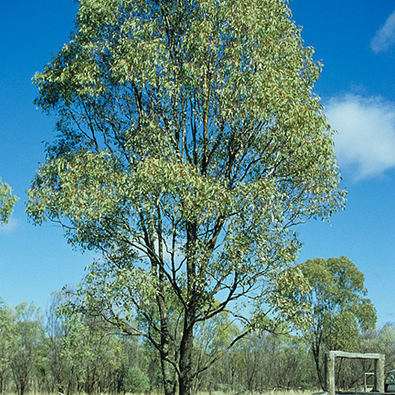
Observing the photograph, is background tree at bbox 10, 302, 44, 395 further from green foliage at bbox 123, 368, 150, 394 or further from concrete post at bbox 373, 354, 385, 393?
concrete post at bbox 373, 354, 385, 393

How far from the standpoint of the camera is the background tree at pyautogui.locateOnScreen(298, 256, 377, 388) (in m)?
31.6

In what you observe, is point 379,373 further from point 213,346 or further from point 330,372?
point 213,346

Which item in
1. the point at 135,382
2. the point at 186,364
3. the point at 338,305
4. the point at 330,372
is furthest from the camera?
the point at 135,382

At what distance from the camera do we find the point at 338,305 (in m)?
33.6

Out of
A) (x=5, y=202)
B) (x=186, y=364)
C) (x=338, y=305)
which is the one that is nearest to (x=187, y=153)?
(x=186, y=364)

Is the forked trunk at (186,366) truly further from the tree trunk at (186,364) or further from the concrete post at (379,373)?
the concrete post at (379,373)

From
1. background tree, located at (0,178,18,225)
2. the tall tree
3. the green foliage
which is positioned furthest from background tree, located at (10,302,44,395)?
the tall tree

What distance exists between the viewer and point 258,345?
49.1m

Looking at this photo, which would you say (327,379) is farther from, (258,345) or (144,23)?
(258,345)

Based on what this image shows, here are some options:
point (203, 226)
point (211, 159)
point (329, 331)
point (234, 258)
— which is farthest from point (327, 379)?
point (329, 331)

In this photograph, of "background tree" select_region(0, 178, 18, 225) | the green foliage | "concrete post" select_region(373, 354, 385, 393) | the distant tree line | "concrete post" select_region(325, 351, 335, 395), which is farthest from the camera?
the green foliage

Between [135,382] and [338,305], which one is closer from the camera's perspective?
[338,305]

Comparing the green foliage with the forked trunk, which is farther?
the green foliage

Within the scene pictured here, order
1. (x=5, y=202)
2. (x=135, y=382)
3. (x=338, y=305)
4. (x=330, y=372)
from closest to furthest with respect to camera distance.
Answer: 1. (x=330, y=372)
2. (x=5, y=202)
3. (x=338, y=305)
4. (x=135, y=382)
